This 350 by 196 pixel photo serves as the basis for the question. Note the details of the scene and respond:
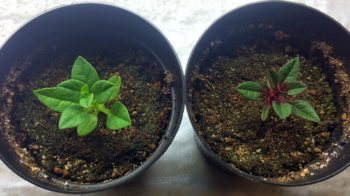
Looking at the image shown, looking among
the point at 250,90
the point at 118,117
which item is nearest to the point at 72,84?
the point at 118,117

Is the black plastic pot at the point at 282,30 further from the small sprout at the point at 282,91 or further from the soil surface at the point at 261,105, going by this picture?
the small sprout at the point at 282,91

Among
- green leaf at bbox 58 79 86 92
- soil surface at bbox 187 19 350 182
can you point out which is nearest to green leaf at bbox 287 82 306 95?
soil surface at bbox 187 19 350 182

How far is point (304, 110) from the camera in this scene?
1.05 metres

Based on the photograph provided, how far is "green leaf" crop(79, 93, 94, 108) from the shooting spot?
0.96 meters

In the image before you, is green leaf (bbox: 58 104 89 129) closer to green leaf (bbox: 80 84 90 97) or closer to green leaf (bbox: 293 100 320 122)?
green leaf (bbox: 80 84 90 97)

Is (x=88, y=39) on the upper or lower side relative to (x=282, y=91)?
upper

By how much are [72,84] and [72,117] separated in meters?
0.08

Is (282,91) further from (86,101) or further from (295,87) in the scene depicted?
(86,101)

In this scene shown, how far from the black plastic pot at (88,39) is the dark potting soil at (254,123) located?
86 millimetres

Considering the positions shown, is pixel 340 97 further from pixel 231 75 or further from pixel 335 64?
pixel 231 75

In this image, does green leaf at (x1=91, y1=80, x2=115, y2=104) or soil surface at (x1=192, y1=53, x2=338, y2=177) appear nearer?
green leaf at (x1=91, y1=80, x2=115, y2=104)

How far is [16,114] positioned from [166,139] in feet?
1.44

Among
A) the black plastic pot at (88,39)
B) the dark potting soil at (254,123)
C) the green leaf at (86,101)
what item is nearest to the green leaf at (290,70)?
the dark potting soil at (254,123)

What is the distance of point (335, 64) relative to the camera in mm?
1194
